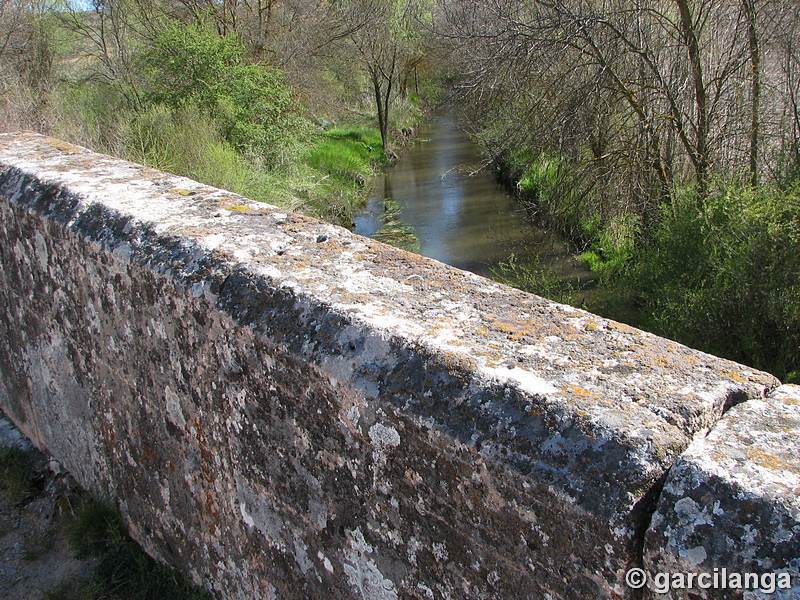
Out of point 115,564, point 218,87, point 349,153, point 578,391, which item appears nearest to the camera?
point 578,391

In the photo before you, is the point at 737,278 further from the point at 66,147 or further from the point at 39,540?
the point at 39,540

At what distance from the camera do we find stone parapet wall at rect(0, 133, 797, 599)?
1.05 metres

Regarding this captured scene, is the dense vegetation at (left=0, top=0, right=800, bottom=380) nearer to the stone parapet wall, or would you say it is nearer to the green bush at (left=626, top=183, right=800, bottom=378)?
the green bush at (left=626, top=183, right=800, bottom=378)

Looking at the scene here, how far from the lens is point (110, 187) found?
245 cm

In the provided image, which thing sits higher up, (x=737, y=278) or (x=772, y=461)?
(x=772, y=461)

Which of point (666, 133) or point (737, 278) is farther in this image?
point (666, 133)

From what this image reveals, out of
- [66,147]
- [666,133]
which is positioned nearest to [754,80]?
[666,133]

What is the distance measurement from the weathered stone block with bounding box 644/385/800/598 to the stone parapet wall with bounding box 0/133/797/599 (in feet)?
0.05

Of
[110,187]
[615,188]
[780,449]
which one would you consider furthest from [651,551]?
[615,188]

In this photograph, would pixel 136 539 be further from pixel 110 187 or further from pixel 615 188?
pixel 615 188

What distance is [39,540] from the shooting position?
8.60 feet

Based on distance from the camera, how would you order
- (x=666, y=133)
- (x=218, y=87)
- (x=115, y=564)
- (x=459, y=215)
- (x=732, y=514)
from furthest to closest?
(x=459, y=215)
(x=218, y=87)
(x=666, y=133)
(x=115, y=564)
(x=732, y=514)

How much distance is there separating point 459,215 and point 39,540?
14.3 m

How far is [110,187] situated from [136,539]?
4.49 feet
